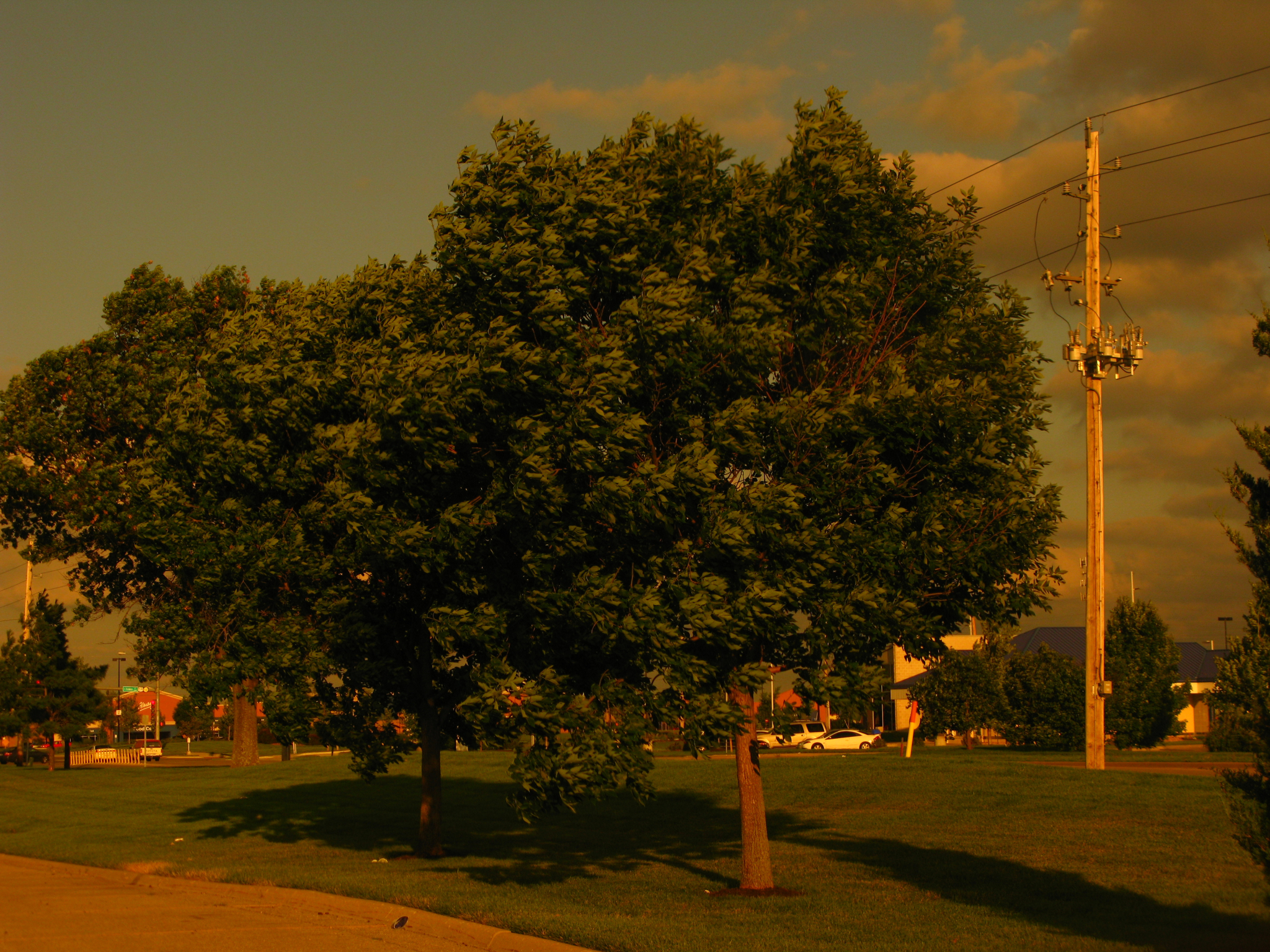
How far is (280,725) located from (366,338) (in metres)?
6.25

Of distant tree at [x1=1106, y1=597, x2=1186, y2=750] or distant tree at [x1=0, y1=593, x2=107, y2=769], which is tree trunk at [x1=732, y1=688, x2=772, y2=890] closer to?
distant tree at [x1=1106, y1=597, x2=1186, y2=750]

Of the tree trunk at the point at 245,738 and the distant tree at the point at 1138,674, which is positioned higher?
the distant tree at the point at 1138,674

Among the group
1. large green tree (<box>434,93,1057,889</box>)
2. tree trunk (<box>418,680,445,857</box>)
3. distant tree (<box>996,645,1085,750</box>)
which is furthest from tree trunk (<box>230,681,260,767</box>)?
large green tree (<box>434,93,1057,889</box>)

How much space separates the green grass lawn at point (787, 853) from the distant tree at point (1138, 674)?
46.7ft

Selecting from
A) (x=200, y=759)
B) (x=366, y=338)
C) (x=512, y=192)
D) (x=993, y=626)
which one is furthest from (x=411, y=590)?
(x=200, y=759)

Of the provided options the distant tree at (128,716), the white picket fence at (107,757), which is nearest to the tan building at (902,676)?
the white picket fence at (107,757)

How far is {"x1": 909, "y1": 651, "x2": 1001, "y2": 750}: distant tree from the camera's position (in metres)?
50.0

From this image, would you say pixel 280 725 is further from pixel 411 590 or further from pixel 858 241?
pixel 858 241

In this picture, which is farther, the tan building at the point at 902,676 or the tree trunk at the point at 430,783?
the tan building at the point at 902,676

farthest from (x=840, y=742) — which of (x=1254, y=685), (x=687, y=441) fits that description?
(x=1254, y=685)

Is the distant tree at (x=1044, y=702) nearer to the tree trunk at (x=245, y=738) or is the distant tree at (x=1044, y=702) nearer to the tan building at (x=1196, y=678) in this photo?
the tan building at (x=1196, y=678)

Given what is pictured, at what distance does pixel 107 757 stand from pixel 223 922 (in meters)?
62.1

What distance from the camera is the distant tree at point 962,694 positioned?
50000mm

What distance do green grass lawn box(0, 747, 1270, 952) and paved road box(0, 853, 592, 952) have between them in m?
0.44
